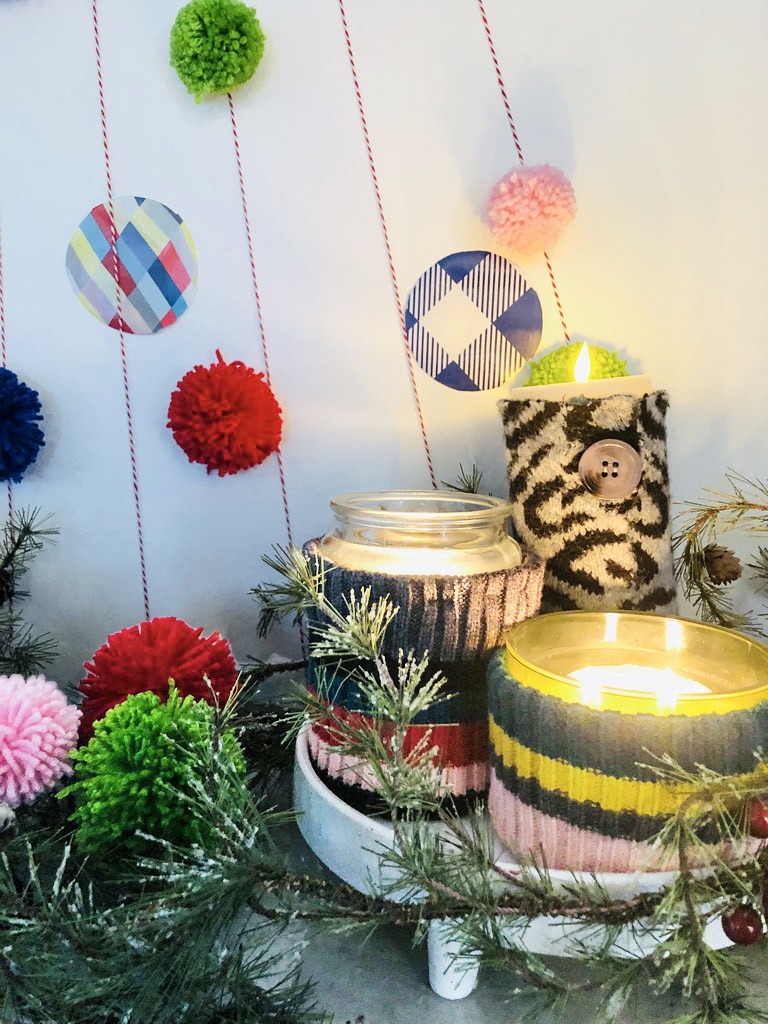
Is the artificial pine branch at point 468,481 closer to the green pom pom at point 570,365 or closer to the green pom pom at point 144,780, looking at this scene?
the green pom pom at point 570,365

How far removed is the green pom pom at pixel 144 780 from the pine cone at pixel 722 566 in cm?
35

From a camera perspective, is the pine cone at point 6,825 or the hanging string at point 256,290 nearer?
the pine cone at point 6,825

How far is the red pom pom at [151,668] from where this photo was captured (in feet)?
1.65

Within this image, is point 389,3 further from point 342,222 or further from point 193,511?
point 193,511

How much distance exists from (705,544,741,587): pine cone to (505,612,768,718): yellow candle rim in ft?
0.52

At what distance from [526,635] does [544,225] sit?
0.33 m

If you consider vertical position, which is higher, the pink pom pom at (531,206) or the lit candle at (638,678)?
the pink pom pom at (531,206)

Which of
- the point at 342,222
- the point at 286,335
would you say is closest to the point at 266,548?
the point at 286,335

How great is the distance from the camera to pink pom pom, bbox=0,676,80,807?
43 cm

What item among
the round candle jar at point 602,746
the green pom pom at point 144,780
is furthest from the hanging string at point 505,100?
the green pom pom at point 144,780

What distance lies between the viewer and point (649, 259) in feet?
1.95

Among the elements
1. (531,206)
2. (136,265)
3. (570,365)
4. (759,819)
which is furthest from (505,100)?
(759,819)

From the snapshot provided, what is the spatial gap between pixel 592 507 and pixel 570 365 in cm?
13

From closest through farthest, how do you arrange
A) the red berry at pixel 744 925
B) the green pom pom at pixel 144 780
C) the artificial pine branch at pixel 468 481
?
the red berry at pixel 744 925 → the green pom pom at pixel 144 780 → the artificial pine branch at pixel 468 481
